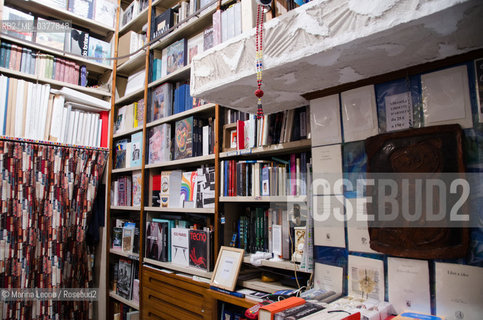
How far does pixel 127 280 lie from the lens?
8.66 feet

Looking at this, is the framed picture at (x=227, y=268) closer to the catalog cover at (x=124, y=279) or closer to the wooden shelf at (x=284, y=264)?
the wooden shelf at (x=284, y=264)

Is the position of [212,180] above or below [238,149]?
below

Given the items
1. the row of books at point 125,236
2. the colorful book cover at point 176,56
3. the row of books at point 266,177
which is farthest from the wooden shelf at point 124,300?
the colorful book cover at point 176,56

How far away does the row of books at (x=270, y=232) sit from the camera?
1.55 meters

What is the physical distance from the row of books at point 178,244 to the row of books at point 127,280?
0.35m

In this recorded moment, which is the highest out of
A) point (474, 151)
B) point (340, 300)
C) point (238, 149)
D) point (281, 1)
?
point (281, 1)

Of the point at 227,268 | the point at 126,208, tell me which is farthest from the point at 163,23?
the point at 227,268

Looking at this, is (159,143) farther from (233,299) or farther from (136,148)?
(233,299)

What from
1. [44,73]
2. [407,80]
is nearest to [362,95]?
[407,80]

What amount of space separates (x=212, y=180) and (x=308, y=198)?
0.72 meters

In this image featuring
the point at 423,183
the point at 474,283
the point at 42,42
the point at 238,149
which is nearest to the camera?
the point at 474,283

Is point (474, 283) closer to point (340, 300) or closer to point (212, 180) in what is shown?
point (340, 300)

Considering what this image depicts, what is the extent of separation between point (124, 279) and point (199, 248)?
116 centimetres

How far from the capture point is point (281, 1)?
1.24 m
